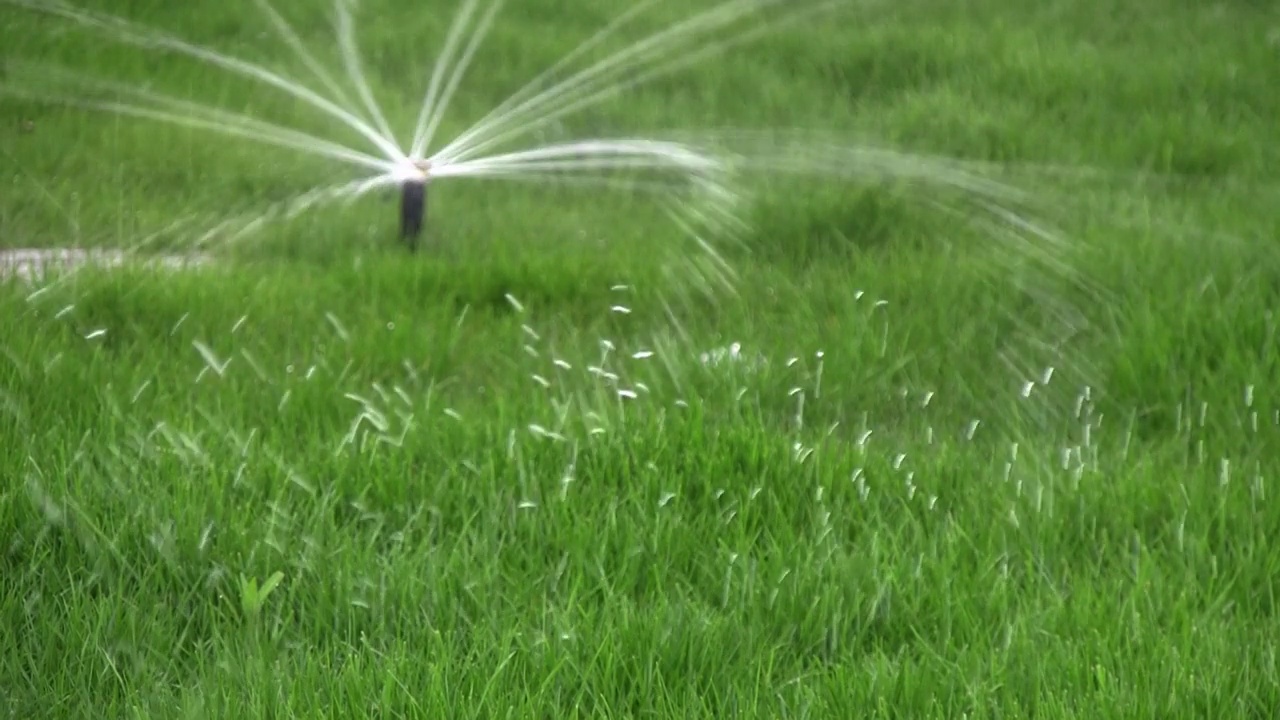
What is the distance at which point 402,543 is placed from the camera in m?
2.31

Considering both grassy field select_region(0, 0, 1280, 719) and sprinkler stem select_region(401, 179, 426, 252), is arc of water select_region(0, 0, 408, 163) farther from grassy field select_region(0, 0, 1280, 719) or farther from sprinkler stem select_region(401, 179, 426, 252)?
sprinkler stem select_region(401, 179, 426, 252)

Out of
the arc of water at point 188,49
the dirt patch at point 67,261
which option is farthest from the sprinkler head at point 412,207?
the arc of water at point 188,49

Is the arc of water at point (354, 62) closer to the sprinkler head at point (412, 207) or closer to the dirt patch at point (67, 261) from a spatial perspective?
the sprinkler head at point (412, 207)

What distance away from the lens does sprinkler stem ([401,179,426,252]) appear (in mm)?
4066

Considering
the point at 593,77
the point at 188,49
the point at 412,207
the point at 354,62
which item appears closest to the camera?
the point at 412,207

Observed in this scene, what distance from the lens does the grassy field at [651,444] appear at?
194 centimetres

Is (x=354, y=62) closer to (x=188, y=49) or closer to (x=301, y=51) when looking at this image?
(x=301, y=51)

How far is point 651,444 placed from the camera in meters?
2.56

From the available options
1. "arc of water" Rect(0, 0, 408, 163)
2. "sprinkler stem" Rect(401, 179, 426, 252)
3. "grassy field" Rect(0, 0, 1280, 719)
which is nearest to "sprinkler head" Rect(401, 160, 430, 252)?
"sprinkler stem" Rect(401, 179, 426, 252)

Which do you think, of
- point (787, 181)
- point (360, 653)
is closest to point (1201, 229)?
point (787, 181)

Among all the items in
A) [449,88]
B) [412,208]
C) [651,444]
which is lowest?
[651,444]

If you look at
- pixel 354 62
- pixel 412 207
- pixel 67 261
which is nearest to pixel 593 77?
pixel 354 62

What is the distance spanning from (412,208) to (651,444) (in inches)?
69.2

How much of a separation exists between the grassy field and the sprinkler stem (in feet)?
0.45
